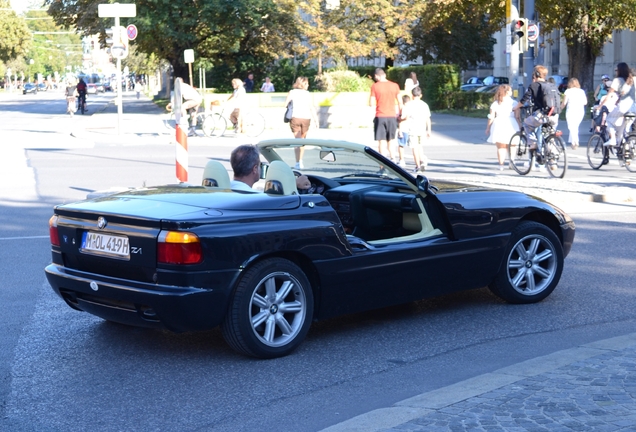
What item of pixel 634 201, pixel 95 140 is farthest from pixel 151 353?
pixel 95 140

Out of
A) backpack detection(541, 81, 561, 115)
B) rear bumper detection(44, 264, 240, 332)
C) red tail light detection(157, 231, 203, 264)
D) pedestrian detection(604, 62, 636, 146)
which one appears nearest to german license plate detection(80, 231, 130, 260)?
rear bumper detection(44, 264, 240, 332)

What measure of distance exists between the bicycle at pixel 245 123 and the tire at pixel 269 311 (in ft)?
75.3

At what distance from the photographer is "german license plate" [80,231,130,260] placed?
18.0ft

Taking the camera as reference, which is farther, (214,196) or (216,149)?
(216,149)

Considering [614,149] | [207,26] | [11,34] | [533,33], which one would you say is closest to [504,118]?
[614,149]

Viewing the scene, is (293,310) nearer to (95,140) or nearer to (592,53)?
(95,140)

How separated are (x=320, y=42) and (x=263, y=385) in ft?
139

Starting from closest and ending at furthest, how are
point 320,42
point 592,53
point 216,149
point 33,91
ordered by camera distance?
point 216,149, point 592,53, point 320,42, point 33,91

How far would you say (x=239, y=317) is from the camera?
18.0ft

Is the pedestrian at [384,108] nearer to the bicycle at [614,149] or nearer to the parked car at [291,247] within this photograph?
the bicycle at [614,149]

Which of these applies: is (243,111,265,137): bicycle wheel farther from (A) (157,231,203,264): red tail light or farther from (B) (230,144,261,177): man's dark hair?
(A) (157,231,203,264): red tail light

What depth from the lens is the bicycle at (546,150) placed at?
15.9m

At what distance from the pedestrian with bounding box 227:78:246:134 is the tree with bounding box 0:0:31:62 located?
3106 inches

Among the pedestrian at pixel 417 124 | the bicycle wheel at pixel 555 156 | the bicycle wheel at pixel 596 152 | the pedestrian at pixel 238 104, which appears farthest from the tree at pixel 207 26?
the bicycle wheel at pixel 555 156
